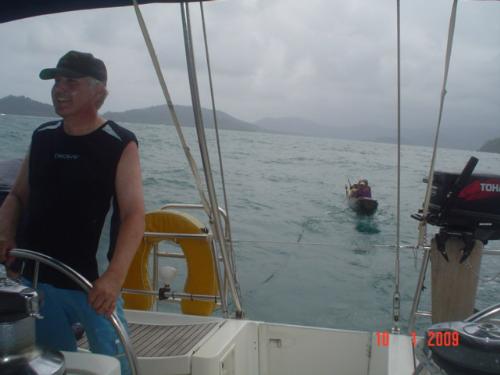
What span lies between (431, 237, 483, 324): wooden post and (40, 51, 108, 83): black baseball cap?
5.57 ft

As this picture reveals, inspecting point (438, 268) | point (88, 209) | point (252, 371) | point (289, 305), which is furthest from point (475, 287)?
point (289, 305)

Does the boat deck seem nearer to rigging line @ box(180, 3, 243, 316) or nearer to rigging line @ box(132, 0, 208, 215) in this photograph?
rigging line @ box(180, 3, 243, 316)

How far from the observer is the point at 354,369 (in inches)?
94.2

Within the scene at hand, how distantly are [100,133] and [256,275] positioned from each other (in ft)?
21.3

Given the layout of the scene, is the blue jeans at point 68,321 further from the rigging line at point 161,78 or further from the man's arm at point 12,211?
the rigging line at point 161,78

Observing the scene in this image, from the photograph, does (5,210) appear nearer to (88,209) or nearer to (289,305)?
(88,209)

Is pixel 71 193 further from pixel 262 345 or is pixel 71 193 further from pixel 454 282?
pixel 454 282

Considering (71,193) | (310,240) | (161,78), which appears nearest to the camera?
(71,193)

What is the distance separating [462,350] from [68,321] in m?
1.23

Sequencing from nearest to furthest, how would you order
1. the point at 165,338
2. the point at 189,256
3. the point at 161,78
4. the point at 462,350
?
the point at 462,350, the point at 161,78, the point at 165,338, the point at 189,256

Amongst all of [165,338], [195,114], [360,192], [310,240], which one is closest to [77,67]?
[195,114]

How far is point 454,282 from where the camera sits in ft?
7.68

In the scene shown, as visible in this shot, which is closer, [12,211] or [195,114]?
[12,211]

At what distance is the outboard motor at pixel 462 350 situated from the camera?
908 mm
